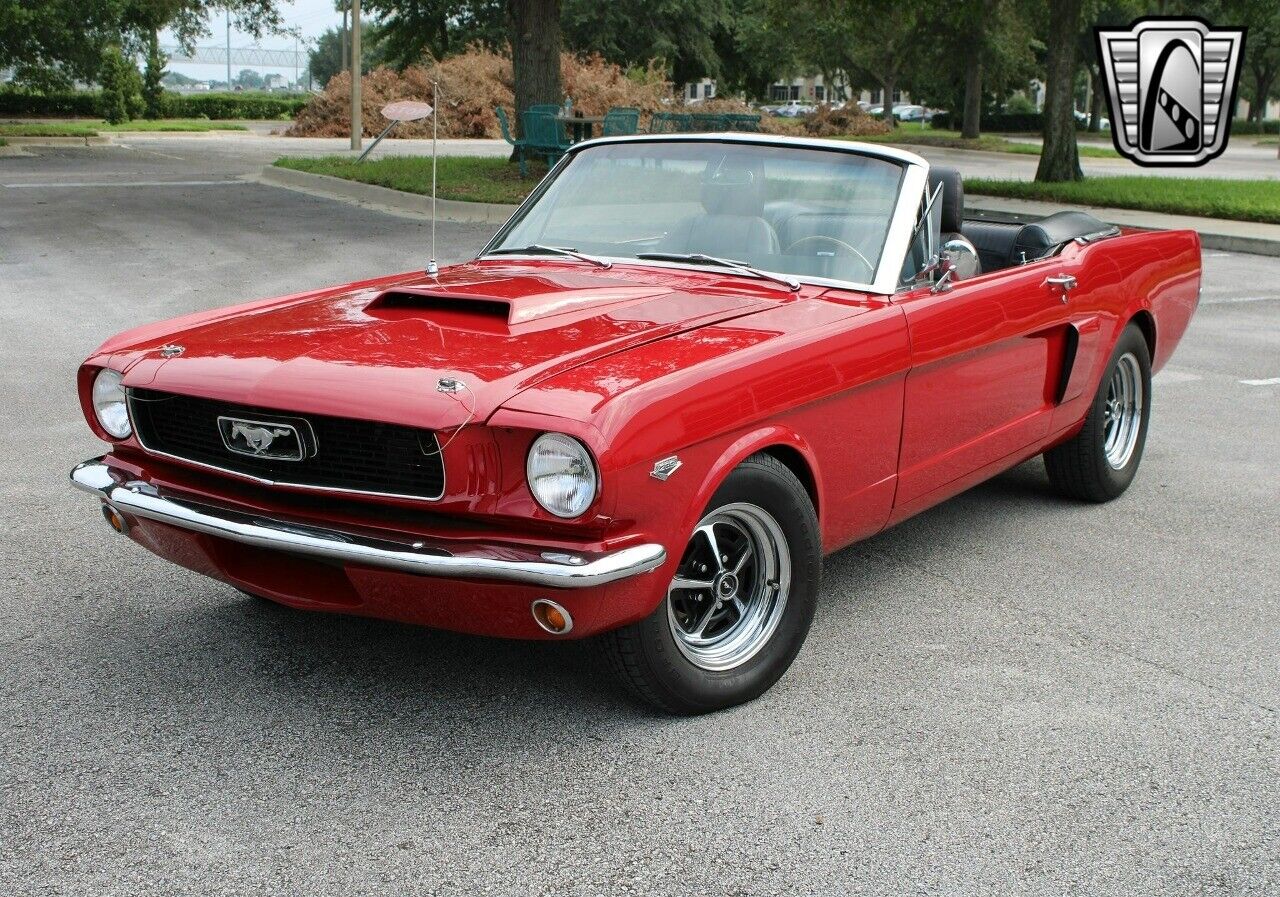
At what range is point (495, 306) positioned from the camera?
156 inches

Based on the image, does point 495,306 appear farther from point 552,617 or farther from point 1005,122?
point 1005,122

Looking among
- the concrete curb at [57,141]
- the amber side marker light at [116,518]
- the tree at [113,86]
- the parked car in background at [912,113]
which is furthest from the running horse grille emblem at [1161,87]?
the parked car in background at [912,113]

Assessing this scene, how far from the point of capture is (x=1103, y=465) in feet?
18.9

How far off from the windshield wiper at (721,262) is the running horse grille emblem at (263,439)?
1.60 m

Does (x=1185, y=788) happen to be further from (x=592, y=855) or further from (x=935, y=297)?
(x=935, y=297)

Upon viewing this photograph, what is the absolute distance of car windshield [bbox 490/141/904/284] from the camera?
452cm

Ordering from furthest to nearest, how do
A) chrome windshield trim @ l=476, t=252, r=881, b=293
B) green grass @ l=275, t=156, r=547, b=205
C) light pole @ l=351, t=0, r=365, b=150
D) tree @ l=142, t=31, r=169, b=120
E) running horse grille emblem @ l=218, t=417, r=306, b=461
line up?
tree @ l=142, t=31, r=169, b=120, light pole @ l=351, t=0, r=365, b=150, green grass @ l=275, t=156, r=547, b=205, chrome windshield trim @ l=476, t=252, r=881, b=293, running horse grille emblem @ l=218, t=417, r=306, b=461

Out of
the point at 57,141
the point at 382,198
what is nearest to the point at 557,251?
the point at 382,198

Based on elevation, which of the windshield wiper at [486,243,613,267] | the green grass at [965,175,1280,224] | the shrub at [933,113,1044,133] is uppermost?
the shrub at [933,113,1044,133]

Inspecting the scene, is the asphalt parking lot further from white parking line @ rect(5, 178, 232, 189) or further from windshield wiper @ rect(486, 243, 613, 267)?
white parking line @ rect(5, 178, 232, 189)

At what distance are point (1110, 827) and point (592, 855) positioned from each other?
117cm

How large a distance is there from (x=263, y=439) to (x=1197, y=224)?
1653cm

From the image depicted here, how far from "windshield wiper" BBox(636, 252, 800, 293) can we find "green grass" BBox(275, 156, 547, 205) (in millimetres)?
12709

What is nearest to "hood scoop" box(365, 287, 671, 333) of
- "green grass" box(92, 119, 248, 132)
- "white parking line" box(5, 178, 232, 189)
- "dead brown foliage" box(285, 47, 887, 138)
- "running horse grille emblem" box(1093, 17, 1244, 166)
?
"white parking line" box(5, 178, 232, 189)
